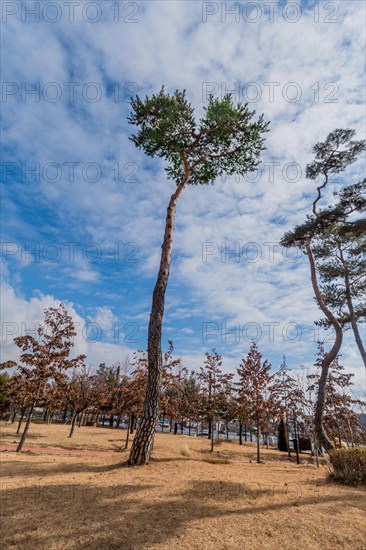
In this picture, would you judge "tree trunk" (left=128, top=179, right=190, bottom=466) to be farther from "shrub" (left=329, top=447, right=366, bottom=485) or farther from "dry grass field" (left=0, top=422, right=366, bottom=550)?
"shrub" (left=329, top=447, right=366, bottom=485)

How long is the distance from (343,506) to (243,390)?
11.8 metres

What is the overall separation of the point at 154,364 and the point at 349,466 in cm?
579

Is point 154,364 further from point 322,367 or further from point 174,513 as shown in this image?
point 322,367

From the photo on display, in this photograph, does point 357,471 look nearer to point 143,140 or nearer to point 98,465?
point 98,465

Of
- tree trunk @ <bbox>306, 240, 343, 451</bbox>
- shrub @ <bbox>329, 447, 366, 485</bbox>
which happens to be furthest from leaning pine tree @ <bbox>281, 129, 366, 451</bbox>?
shrub @ <bbox>329, 447, 366, 485</bbox>

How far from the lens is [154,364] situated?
9.17 meters

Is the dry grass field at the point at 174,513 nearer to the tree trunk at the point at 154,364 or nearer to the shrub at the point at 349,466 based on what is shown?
the shrub at the point at 349,466

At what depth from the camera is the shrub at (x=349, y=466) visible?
23.3 feet

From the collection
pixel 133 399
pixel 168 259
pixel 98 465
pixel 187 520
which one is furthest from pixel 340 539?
pixel 133 399

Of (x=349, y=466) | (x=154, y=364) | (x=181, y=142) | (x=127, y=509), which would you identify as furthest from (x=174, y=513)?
(x=181, y=142)

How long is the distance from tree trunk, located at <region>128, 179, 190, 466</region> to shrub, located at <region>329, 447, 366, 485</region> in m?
4.98

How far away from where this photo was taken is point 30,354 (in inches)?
532

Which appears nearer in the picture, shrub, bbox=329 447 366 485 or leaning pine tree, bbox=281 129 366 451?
shrub, bbox=329 447 366 485

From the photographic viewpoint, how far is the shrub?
7109 millimetres
